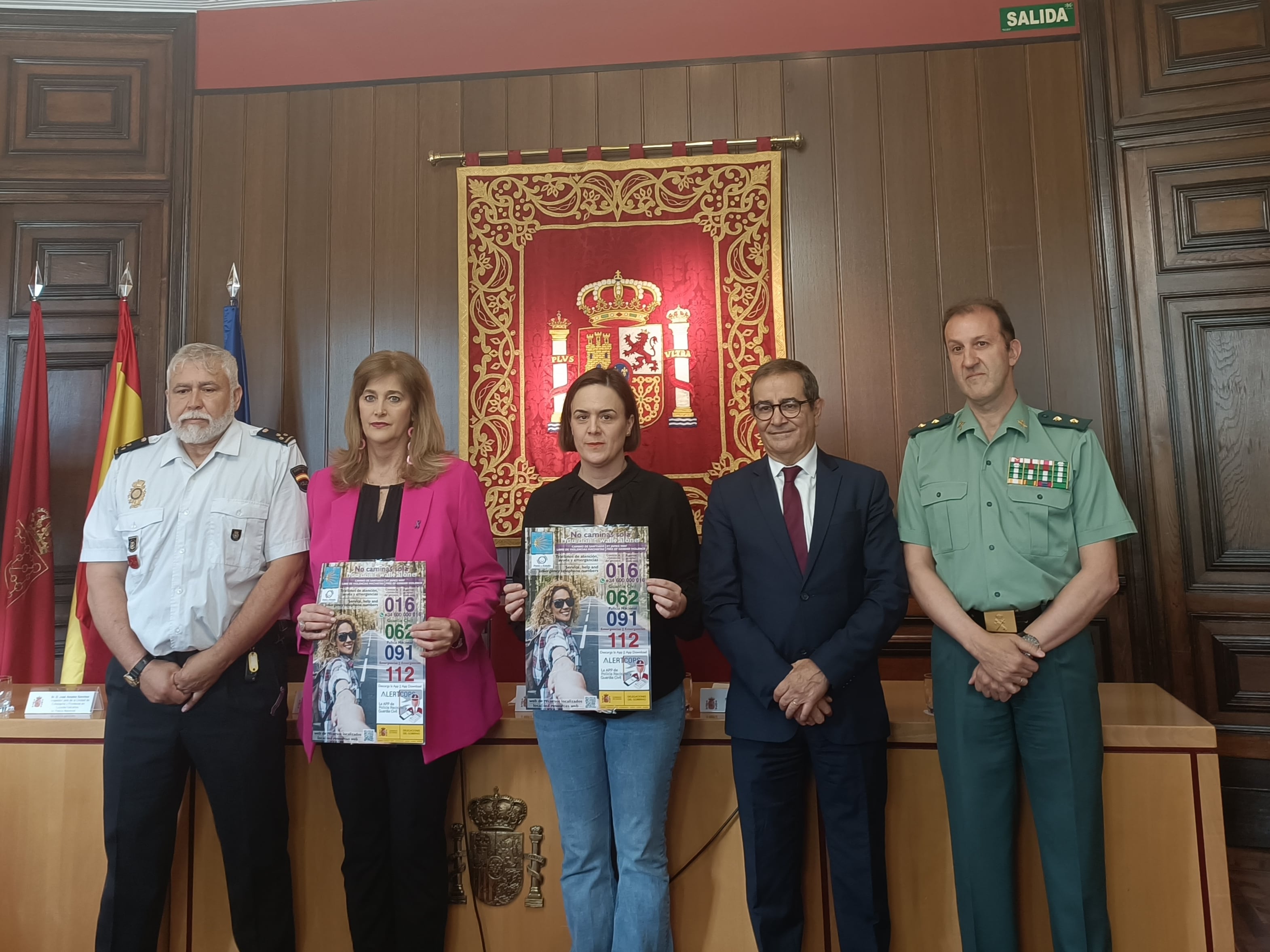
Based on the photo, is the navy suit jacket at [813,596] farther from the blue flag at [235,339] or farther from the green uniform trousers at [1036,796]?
the blue flag at [235,339]

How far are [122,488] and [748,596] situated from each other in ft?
5.55

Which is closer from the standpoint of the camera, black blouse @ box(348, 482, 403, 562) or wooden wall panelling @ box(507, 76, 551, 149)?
black blouse @ box(348, 482, 403, 562)

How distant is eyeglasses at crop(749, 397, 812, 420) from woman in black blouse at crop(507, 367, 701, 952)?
302mm

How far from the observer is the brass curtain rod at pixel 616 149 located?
3.39 m

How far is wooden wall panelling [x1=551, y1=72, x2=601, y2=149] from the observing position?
11.5 feet

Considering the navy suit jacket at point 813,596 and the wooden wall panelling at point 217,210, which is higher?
the wooden wall panelling at point 217,210

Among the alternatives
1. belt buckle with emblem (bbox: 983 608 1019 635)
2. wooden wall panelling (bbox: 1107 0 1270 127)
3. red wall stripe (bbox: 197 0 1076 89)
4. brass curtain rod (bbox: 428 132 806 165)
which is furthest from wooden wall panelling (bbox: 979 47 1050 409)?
belt buckle with emblem (bbox: 983 608 1019 635)

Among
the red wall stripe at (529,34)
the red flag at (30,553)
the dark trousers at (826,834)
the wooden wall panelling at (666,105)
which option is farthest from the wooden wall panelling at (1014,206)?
the red flag at (30,553)

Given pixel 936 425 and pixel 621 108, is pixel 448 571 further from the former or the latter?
pixel 621 108

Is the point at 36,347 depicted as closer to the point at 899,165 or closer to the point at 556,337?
the point at 556,337

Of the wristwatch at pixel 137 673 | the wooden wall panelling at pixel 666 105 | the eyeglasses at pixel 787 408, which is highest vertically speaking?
the wooden wall panelling at pixel 666 105

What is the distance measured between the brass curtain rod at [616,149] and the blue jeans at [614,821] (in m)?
2.42

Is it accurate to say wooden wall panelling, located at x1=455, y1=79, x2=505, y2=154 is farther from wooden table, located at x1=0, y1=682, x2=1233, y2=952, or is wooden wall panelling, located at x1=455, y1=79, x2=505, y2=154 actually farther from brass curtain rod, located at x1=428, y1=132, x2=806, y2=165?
wooden table, located at x1=0, y1=682, x2=1233, y2=952

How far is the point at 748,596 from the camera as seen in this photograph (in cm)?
206
